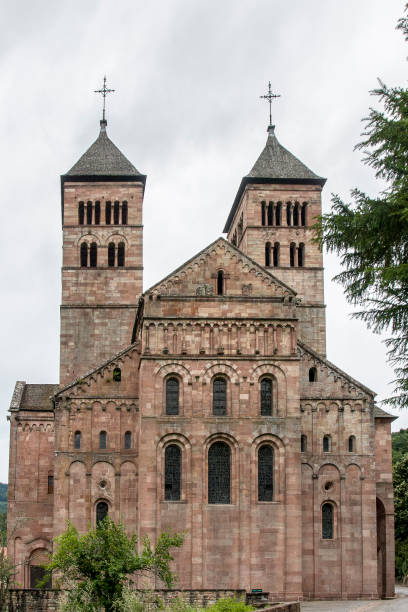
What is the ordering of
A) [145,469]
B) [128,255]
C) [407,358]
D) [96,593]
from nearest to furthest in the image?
[407,358], [96,593], [145,469], [128,255]

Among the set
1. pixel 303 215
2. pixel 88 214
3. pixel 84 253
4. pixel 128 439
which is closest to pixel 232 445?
pixel 128 439

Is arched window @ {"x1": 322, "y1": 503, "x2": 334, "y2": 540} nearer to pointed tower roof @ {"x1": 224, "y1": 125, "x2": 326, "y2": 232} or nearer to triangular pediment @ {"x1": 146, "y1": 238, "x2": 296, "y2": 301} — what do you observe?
triangular pediment @ {"x1": 146, "y1": 238, "x2": 296, "y2": 301}

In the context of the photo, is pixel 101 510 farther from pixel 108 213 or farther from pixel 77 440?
pixel 108 213

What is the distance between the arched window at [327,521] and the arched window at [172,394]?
1035 centimetres

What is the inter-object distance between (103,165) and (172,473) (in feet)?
98.3

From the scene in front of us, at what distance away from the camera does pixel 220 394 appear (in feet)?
170

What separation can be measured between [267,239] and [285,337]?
19.6 metres

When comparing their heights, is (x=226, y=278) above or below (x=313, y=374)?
above

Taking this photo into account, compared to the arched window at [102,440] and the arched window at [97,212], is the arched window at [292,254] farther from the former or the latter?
the arched window at [102,440]

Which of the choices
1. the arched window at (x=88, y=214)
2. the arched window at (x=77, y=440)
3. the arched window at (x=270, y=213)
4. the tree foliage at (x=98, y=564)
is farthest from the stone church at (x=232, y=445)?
the arched window at (x=270, y=213)

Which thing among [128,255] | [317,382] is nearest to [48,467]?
[128,255]

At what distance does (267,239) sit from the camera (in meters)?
70.6

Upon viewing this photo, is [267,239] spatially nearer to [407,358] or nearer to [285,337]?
[285,337]

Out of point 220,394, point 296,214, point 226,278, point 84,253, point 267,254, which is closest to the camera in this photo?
point 220,394
